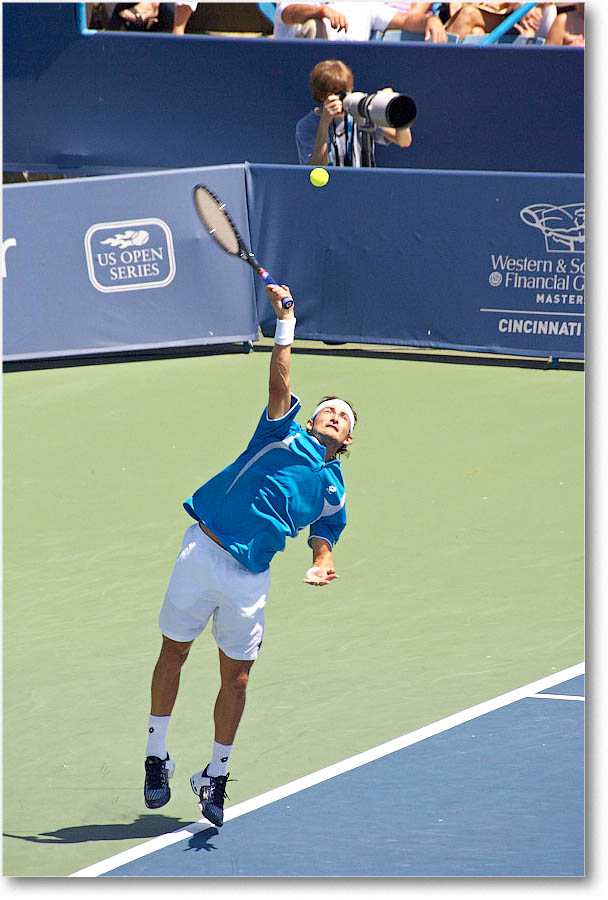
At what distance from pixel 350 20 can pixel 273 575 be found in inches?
317

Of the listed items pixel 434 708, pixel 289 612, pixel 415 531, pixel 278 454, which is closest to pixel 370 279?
pixel 415 531

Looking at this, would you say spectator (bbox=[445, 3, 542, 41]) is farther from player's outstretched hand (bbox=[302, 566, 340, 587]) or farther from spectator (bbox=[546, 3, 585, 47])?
player's outstretched hand (bbox=[302, 566, 340, 587])

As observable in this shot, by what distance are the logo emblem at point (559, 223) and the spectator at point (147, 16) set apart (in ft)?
16.0

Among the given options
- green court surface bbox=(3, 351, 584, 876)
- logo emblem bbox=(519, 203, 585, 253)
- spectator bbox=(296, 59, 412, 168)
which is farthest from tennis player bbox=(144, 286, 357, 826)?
spectator bbox=(296, 59, 412, 168)

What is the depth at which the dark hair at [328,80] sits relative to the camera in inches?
549

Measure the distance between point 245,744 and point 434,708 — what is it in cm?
97

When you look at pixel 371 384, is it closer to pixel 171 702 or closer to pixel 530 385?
pixel 530 385

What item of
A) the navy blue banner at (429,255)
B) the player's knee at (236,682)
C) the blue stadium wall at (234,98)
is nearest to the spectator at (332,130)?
the navy blue banner at (429,255)

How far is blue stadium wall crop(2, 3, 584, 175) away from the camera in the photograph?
1520 cm

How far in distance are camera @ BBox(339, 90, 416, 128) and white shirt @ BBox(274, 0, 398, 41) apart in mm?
2152

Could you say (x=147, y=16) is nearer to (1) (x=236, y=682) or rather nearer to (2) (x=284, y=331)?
(2) (x=284, y=331)

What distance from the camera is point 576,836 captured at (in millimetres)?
6316

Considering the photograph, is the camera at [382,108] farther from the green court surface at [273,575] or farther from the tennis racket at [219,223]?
the tennis racket at [219,223]

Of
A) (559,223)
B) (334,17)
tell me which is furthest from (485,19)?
(559,223)
